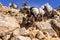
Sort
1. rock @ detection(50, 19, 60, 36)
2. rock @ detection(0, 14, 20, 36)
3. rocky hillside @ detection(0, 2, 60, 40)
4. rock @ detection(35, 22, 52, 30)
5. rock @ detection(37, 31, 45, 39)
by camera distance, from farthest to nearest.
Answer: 1. rock @ detection(50, 19, 60, 36)
2. rock @ detection(35, 22, 52, 30)
3. rock @ detection(0, 14, 20, 36)
4. rock @ detection(37, 31, 45, 39)
5. rocky hillside @ detection(0, 2, 60, 40)

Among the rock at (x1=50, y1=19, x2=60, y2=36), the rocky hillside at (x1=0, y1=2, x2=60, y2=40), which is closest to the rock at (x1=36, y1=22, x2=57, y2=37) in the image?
the rocky hillside at (x1=0, y1=2, x2=60, y2=40)

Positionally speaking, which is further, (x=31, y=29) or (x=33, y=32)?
(x=31, y=29)

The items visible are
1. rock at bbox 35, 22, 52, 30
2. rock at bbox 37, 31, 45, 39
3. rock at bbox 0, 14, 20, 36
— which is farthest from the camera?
rock at bbox 35, 22, 52, 30

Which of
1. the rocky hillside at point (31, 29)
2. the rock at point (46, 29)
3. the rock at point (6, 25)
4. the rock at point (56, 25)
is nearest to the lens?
the rocky hillside at point (31, 29)

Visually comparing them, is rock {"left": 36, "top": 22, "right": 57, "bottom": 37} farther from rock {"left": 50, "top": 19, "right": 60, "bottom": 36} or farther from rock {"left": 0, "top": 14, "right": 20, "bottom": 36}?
rock {"left": 0, "top": 14, "right": 20, "bottom": 36}

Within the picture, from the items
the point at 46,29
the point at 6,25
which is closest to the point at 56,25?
the point at 46,29

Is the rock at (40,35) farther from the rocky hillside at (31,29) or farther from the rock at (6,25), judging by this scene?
the rock at (6,25)

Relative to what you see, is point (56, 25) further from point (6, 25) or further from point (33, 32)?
point (6, 25)

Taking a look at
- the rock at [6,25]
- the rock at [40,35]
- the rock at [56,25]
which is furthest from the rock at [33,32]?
the rock at [56,25]

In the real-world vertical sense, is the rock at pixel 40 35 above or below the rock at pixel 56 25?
below

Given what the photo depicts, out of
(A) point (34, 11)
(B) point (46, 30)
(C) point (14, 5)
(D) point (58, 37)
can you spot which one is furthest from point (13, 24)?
(C) point (14, 5)

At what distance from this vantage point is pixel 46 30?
2958 centimetres

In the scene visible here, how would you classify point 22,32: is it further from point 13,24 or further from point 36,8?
point 36,8

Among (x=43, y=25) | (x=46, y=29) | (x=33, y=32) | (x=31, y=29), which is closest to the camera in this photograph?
(x=33, y=32)
